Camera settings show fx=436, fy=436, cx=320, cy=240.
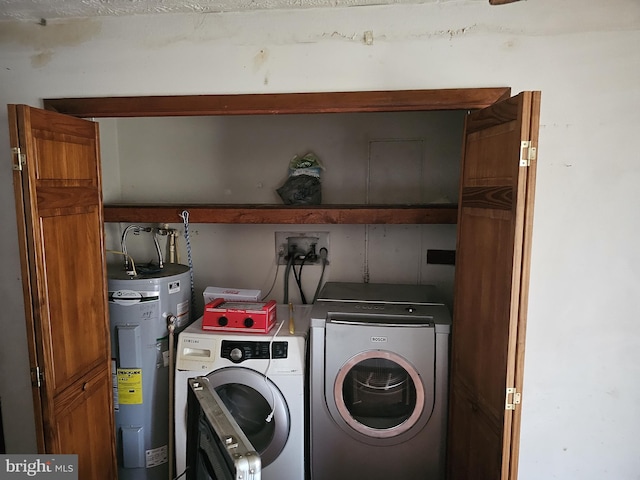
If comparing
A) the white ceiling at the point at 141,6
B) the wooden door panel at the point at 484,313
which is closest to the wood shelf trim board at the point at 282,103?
the white ceiling at the point at 141,6

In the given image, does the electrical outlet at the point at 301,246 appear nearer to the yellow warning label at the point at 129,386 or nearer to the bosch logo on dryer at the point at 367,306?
the bosch logo on dryer at the point at 367,306

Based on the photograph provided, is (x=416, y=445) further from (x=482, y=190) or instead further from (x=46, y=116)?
(x=46, y=116)

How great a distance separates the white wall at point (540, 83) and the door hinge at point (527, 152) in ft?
1.59

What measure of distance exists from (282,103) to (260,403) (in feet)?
4.67

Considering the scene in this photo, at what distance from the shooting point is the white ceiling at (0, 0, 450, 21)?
5.69 ft

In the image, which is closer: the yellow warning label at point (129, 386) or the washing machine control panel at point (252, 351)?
the washing machine control panel at point (252, 351)

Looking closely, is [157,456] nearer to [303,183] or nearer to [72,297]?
[72,297]

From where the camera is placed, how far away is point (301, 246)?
8.70 ft

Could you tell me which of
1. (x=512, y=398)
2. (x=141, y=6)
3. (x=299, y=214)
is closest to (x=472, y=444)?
(x=512, y=398)

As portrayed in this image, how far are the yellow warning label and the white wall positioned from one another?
3.62 feet

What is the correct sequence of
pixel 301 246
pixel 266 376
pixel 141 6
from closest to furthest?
pixel 141 6
pixel 266 376
pixel 301 246

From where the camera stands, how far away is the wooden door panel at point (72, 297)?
5.22 feet

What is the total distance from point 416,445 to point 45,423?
1541 mm

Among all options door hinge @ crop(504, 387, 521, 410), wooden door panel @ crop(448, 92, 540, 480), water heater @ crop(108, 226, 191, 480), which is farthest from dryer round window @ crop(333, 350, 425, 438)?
water heater @ crop(108, 226, 191, 480)
